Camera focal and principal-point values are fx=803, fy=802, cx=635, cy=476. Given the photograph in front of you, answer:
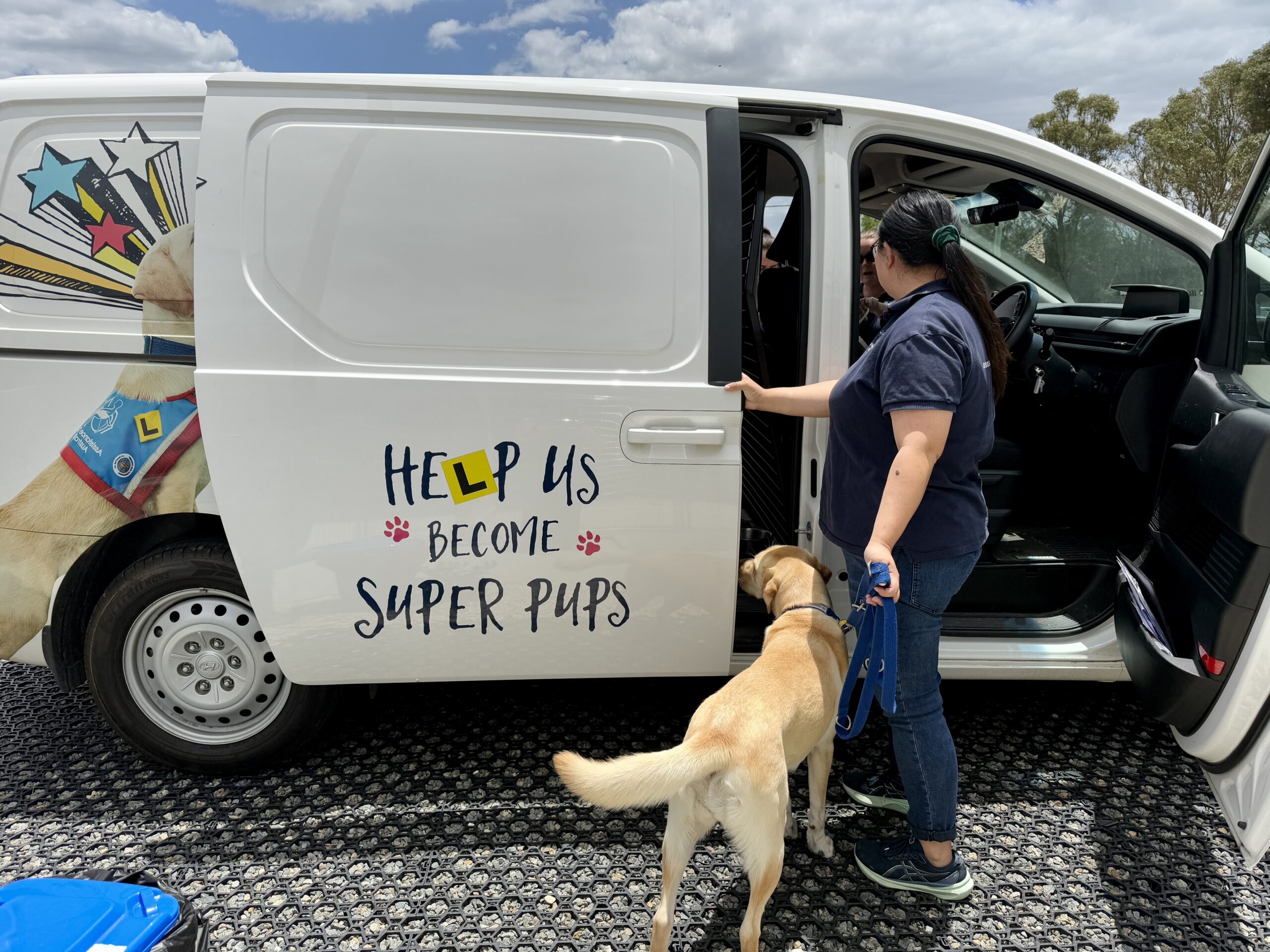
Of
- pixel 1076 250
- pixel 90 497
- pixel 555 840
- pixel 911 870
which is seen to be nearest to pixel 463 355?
pixel 90 497

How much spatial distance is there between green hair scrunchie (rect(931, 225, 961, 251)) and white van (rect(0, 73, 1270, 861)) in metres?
0.46

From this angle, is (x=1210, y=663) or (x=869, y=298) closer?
(x=1210, y=663)

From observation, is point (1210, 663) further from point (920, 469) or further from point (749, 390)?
point (749, 390)

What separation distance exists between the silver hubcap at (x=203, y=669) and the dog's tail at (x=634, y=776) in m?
1.27

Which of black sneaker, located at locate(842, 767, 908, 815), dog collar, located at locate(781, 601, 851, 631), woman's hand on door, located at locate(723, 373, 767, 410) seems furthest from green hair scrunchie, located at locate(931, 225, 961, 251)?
black sneaker, located at locate(842, 767, 908, 815)

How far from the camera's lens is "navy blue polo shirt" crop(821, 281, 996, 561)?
175 cm

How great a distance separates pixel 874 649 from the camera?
1.93m

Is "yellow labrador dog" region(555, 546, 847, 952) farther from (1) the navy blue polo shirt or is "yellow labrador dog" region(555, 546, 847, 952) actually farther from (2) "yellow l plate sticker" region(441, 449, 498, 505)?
(2) "yellow l plate sticker" region(441, 449, 498, 505)

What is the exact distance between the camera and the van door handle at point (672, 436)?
7.24 ft

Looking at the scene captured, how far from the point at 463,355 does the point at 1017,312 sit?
2.36m

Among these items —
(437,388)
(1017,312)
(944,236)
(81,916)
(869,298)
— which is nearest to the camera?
(81,916)

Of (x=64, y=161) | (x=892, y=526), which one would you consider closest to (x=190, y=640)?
(x=64, y=161)

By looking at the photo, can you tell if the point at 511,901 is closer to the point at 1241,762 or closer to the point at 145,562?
the point at 145,562

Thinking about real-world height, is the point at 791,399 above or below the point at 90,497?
above
